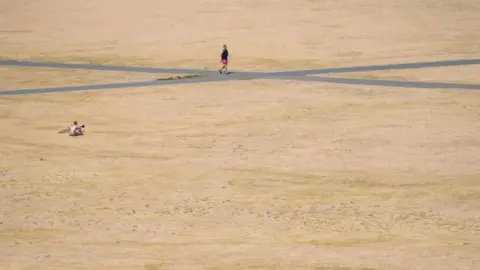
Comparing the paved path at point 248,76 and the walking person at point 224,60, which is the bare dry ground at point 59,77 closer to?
the paved path at point 248,76

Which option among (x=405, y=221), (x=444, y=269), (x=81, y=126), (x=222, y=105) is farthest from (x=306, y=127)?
(x=444, y=269)

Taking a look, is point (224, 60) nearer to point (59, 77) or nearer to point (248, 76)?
point (248, 76)

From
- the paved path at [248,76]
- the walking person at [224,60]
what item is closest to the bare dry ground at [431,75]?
the paved path at [248,76]

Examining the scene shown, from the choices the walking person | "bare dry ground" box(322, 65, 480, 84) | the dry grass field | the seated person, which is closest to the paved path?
the walking person

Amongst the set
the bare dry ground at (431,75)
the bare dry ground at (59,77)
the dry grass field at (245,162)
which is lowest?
the dry grass field at (245,162)

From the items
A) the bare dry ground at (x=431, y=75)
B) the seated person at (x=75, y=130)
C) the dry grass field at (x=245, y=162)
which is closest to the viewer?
the dry grass field at (x=245, y=162)

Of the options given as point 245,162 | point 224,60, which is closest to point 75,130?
point 245,162

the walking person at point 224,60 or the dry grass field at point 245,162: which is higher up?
the walking person at point 224,60

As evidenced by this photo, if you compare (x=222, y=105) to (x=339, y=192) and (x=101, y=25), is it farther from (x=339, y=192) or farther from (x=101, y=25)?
(x=101, y=25)

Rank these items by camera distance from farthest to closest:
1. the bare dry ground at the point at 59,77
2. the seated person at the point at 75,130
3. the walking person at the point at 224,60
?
the bare dry ground at the point at 59,77 < the walking person at the point at 224,60 < the seated person at the point at 75,130
